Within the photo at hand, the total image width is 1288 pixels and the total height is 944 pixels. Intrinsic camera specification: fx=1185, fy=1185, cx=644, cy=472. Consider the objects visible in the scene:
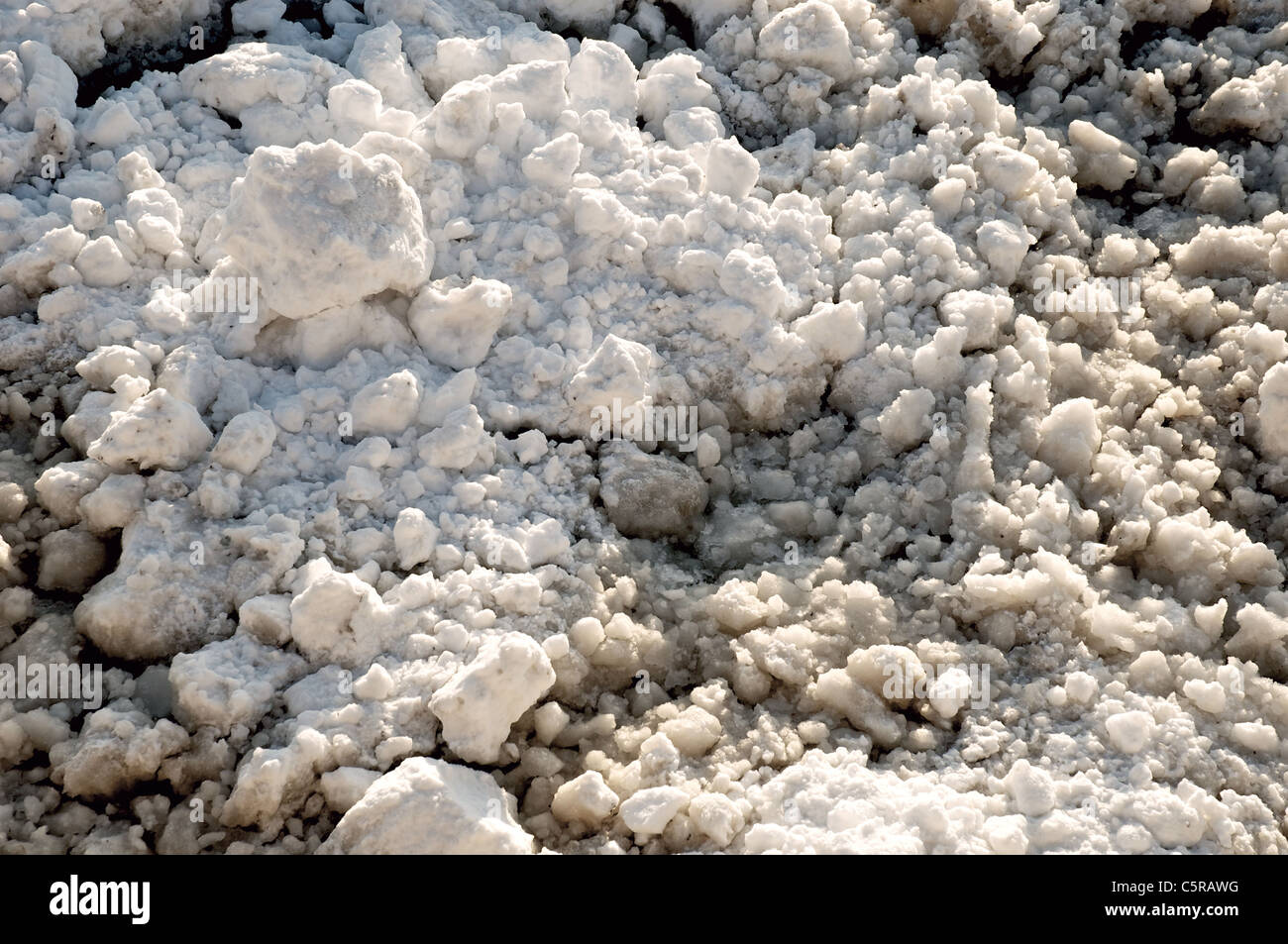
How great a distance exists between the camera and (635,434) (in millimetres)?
3701

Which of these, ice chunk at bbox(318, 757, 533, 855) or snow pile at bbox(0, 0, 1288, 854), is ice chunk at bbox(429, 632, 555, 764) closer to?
snow pile at bbox(0, 0, 1288, 854)

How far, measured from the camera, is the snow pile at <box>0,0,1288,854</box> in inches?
117

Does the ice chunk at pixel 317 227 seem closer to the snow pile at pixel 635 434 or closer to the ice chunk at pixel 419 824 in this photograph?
the snow pile at pixel 635 434

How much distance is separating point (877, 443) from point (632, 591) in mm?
952

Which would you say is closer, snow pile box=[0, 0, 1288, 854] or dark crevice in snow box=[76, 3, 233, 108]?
snow pile box=[0, 0, 1288, 854]

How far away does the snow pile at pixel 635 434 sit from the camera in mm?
2971

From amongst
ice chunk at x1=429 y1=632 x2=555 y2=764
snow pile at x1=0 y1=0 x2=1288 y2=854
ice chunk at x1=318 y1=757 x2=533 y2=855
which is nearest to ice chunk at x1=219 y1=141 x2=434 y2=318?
snow pile at x1=0 y1=0 x2=1288 y2=854

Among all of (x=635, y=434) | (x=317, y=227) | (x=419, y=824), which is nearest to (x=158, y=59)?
(x=317, y=227)

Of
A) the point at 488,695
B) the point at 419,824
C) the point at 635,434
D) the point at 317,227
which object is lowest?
the point at 419,824

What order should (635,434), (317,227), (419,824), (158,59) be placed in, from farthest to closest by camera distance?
(158,59), (635,434), (317,227), (419,824)

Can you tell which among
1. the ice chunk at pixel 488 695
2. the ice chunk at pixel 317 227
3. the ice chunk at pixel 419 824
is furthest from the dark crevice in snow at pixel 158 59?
the ice chunk at pixel 419 824

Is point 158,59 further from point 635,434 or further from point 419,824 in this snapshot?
point 419,824

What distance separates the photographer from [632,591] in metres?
3.39

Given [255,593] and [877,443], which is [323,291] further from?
Result: [877,443]
